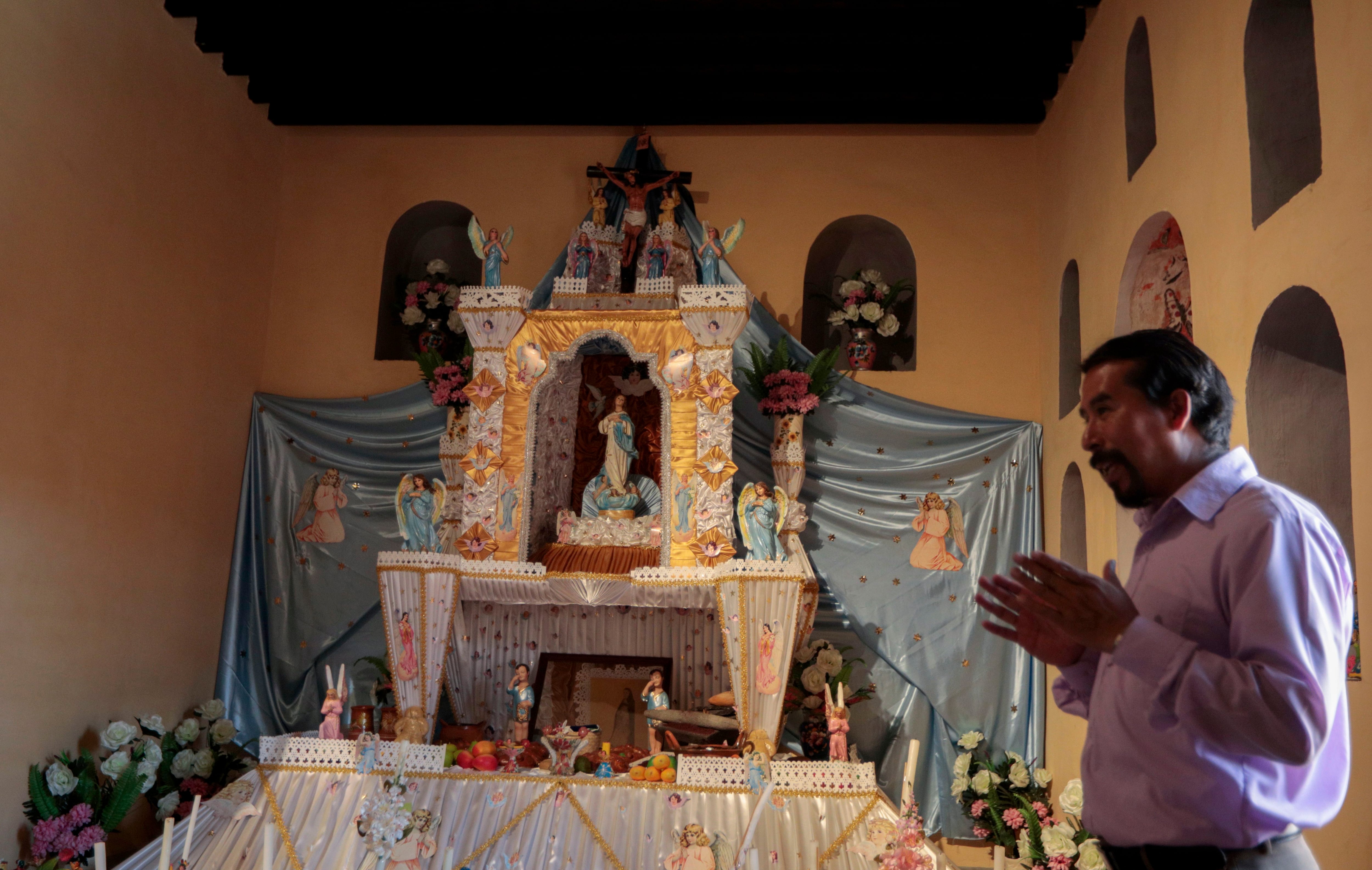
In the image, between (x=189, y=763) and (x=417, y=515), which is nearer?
(x=189, y=763)

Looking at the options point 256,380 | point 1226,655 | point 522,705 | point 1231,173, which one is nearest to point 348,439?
point 256,380

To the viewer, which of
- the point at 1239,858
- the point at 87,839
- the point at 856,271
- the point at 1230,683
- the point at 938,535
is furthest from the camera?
the point at 856,271

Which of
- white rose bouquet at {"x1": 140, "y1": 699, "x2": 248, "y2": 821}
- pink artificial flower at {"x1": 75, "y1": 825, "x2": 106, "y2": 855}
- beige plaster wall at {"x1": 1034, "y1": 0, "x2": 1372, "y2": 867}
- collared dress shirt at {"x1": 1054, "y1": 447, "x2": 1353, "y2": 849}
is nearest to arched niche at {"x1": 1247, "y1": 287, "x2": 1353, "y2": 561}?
beige plaster wall at {"x1": 1034, "y1": 0, "x2": 1372, "y2": 867}

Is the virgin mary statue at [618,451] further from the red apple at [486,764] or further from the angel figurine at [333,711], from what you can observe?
the angel figurine at [333,711]

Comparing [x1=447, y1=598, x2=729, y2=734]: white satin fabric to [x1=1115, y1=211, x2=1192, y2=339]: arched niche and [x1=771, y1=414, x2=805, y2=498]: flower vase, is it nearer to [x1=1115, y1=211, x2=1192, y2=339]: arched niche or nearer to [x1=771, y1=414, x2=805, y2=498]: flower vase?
[x1=771, y1=414, x2=805, y2=498]: flower vase

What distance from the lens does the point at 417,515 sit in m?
8.25

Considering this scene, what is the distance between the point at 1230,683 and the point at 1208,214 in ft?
15.4

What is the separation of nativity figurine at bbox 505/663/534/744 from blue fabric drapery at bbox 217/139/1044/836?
6.95 feet

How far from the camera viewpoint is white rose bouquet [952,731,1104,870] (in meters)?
7.48

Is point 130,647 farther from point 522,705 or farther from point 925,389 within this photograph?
point 925,389

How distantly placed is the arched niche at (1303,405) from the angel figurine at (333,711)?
19.8 ft

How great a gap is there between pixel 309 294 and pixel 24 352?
11.3 feet

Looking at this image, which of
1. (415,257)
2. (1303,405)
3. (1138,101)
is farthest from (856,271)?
(1303,405)

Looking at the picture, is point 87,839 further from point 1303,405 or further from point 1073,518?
point 1303,405
